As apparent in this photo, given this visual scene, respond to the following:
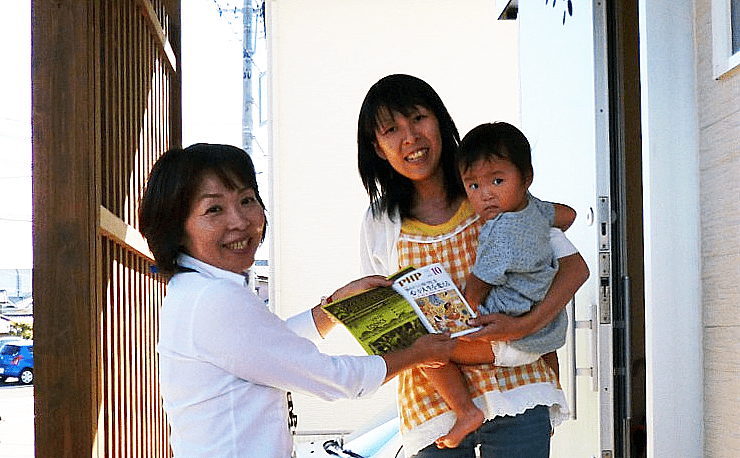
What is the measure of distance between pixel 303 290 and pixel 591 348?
17.1 ft

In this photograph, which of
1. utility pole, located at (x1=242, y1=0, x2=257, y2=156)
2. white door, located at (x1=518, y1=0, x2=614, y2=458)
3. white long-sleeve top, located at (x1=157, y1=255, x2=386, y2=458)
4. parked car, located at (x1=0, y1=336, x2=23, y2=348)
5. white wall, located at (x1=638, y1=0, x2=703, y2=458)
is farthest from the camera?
parked car, located at (x1=0, y1=336, x2=23, y2=348)

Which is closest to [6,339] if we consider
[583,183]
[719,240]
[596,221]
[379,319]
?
[583,183]

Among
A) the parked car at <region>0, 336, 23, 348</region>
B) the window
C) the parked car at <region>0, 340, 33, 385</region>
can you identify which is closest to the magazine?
the window

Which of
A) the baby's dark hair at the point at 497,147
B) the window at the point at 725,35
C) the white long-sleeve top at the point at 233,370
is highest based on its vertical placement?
the window at the point at 725,35

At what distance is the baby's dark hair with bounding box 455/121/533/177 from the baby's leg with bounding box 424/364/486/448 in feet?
1.31

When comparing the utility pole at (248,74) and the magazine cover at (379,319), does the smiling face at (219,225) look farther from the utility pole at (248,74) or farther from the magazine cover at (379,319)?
the utility pole at (248,74)

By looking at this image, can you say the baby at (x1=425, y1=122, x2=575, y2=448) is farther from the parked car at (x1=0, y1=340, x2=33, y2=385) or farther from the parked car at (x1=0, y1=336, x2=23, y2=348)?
the parked car at (x1=0, y1=336, x2=23, y2=348)

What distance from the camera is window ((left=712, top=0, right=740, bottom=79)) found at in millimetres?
1828

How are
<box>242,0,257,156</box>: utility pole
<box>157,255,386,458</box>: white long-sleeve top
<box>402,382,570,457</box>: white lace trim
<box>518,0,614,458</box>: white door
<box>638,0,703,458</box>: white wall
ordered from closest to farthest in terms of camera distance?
<box>157,255,386,458</box>: white long-sleeve top < <box>402,382,570,457</box>: white lace trim < <box>638,0,703,458</box>: white wall < <box>518,0,614,458</box>: white door < <box>242,0,257,156</box>: utility pole

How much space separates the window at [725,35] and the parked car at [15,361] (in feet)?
33.6

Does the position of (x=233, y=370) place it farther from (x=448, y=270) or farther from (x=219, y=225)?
(x=448, y=270)

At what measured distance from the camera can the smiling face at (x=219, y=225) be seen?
179 centimetres

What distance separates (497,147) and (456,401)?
1.63ft

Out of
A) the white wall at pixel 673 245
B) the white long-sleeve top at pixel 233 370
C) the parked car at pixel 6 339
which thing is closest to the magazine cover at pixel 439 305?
the white long-sleeve top at pixel 233 370
